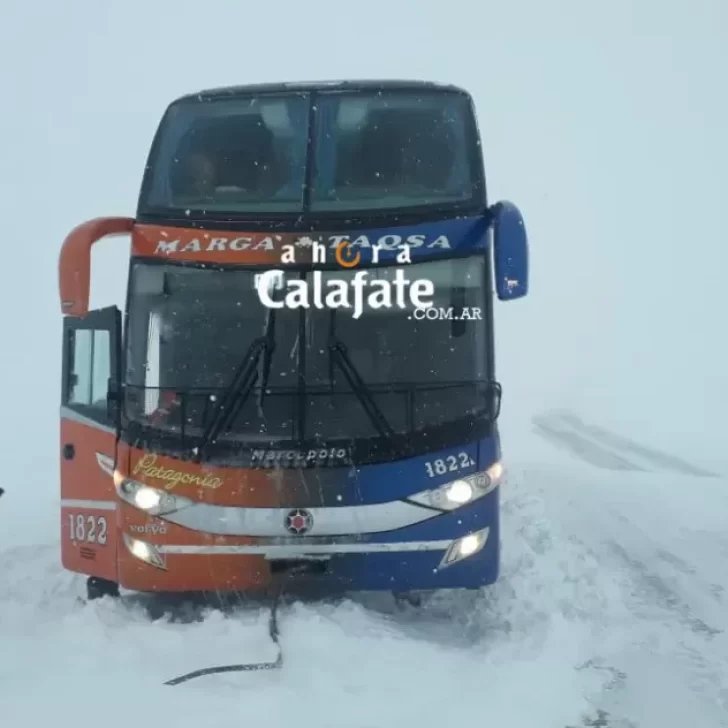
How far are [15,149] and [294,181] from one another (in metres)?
91.1

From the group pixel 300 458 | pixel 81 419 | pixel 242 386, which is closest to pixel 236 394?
pixel 242 386

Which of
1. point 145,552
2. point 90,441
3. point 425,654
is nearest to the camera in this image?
point 425,654

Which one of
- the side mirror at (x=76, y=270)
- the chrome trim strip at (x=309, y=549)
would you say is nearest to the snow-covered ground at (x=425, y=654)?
the chrome trim strip at (x=309, y=549)

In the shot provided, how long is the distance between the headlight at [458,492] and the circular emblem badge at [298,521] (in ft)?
2.11

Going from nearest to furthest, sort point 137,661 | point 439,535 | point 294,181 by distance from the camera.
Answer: point 137,661 → point 439,535 → point 294,181

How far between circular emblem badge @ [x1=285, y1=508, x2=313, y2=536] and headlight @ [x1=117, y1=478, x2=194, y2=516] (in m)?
0.63

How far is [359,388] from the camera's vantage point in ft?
23.6

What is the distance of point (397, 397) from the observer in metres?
7.26

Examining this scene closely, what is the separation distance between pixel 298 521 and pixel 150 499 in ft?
3.20

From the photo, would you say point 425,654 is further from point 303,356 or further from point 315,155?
point 315,155

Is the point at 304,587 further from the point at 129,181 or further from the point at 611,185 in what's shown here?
the point at 611,185

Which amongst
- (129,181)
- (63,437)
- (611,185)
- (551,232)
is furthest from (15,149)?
(63,437)

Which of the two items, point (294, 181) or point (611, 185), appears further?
point (611, 185)

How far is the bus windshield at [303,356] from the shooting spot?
7211 millimetres
